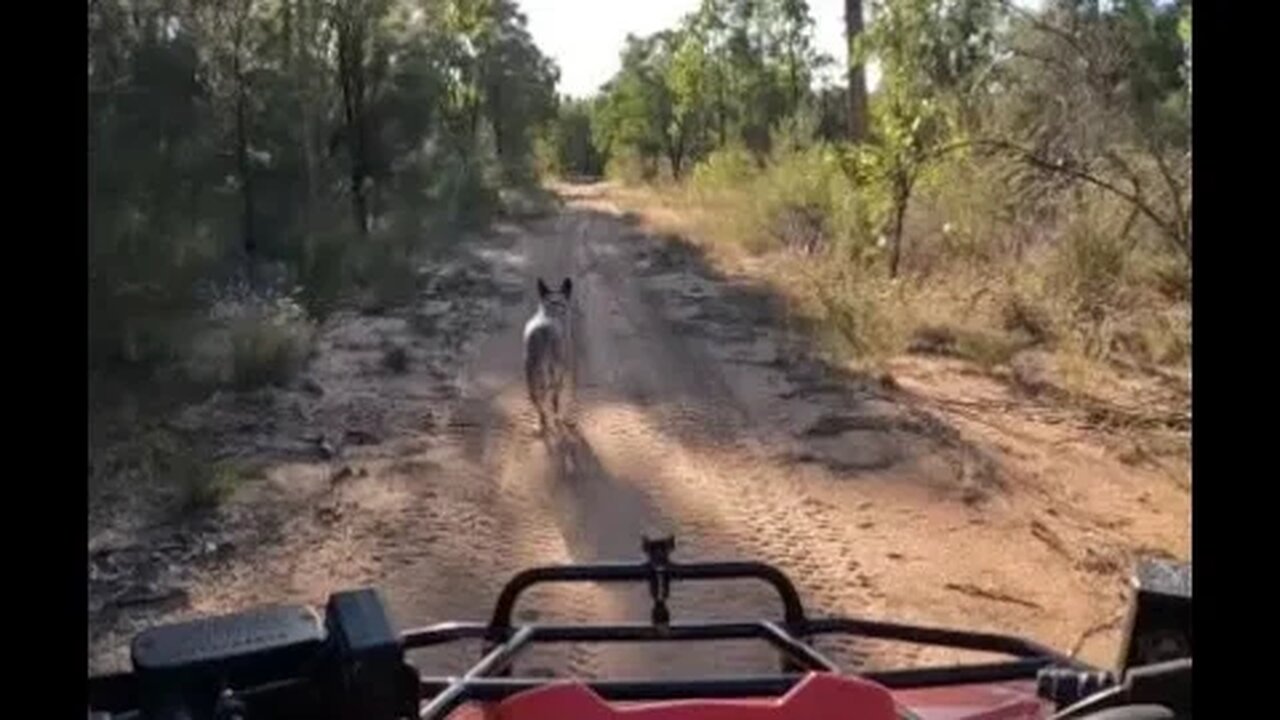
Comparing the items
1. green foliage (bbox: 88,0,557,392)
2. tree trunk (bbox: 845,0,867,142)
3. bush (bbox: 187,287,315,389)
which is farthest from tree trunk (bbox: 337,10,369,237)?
bush (bbox: 187,287,315,389)

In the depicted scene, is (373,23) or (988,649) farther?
(373,23)

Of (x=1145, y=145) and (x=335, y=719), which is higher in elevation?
(x=1145, y=145)

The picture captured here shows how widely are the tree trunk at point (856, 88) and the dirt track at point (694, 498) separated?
8.77 m

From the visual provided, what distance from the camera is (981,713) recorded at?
2.39 meters

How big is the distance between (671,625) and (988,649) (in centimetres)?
61

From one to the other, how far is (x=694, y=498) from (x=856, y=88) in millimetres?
15105

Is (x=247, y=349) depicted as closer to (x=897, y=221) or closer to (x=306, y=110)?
(x=897, y=221)

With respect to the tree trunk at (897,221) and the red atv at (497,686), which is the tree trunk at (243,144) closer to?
the tree trunk at (897,221)

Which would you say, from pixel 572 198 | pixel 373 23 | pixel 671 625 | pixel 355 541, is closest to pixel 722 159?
pixel 373 23

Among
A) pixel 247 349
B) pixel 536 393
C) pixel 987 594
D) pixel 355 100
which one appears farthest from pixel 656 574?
pixel 355 100

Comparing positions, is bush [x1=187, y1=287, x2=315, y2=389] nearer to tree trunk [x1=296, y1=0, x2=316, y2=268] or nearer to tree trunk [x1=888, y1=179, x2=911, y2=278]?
tree trunk [x1=888, y1=179, x2=911, y2=278]

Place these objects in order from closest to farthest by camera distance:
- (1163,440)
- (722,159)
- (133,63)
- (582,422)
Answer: (1163,440) < (582,422) < (133,63) < (722,159)
